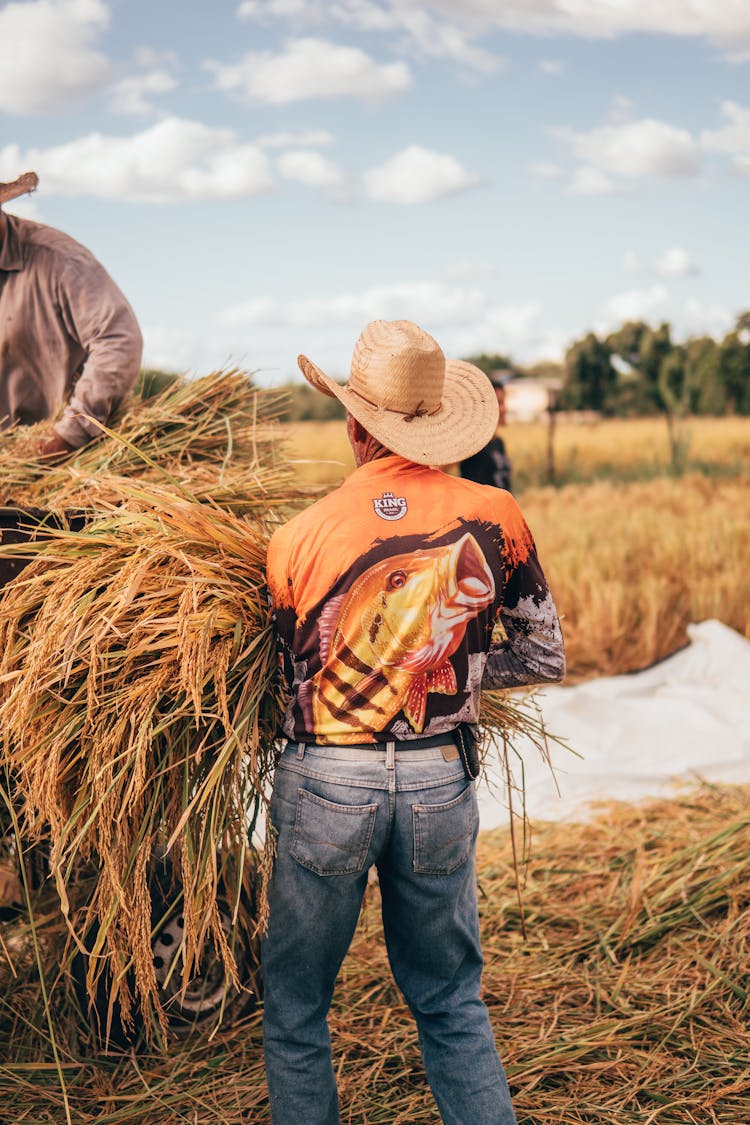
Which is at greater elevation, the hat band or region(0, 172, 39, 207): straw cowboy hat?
region(0, 172, 39, 207): straw cowboy hat

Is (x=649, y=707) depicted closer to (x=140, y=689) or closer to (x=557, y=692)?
(x=557, y=692)

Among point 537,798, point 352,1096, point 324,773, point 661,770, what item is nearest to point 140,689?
point 324,773

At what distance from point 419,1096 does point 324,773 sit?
1096 millimetres

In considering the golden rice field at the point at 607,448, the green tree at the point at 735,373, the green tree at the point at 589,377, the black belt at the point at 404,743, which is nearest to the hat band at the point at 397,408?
the black belt at the point at 404,743

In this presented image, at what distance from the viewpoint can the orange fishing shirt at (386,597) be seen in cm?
179

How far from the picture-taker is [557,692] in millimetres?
5605

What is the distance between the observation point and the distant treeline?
1691 cm

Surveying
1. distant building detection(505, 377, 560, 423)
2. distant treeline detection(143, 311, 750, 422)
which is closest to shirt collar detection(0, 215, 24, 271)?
distant building detection(505, 377, 560, 423)

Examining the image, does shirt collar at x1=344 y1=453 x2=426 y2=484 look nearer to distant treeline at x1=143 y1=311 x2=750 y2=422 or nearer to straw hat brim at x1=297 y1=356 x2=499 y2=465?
straw hat brim at x1=297 y1=356 x2=499 y2=465

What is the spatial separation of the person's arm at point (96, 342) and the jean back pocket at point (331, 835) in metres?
1.58

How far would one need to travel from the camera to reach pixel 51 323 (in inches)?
138

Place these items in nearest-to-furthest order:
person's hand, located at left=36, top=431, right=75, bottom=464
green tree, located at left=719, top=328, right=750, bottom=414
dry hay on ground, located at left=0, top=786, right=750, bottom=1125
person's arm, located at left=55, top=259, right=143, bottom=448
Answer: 1. dry hay on ground, located at left=0, top=786, right=750, bottom=1125
2. person's hand, located at left=36, top=431, right=75, bottom=464
3. person's arm, located at left=55, top=259, right=143, bottom=448
4. green tree, located at left=719, top=328, right=750, bottom=414

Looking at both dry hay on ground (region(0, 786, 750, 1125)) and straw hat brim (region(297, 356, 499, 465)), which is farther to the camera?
dry hay on ground (region(0, 786, 750, 1125))

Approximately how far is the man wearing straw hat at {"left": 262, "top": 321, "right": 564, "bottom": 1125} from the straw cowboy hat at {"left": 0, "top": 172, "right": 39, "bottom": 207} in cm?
194
